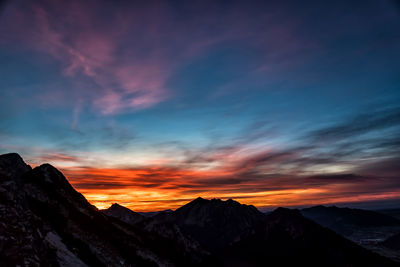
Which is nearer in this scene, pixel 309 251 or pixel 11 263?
pixel 11 263

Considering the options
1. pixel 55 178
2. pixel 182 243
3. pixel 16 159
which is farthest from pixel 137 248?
pixel 182 243

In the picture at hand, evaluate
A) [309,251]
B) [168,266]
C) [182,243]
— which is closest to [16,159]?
[168,266]

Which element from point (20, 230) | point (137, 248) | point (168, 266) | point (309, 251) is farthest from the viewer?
point (309, 251)

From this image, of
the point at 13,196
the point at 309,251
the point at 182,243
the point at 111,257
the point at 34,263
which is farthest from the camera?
the point at 309,251

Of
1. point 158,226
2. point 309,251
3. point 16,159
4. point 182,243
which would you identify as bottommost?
point 309,251

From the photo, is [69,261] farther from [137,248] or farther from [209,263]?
[209,263]

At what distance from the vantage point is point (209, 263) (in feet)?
447

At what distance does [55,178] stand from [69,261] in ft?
158

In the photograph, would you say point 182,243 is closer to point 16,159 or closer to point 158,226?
point 158,226

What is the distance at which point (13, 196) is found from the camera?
2981cm

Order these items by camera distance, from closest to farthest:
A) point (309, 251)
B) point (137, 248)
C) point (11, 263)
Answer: point (11, 263) → point (137, 248) → point (309, 251)

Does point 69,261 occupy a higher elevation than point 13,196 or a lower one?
lower

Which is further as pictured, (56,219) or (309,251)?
(309,251)

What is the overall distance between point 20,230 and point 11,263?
16.1 ft
